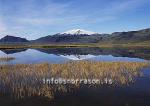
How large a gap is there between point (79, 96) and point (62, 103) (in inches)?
84.9

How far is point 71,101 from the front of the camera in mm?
18609

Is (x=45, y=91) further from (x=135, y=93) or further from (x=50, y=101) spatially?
(x=135, y=93)

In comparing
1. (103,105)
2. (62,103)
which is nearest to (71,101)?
(62,103)

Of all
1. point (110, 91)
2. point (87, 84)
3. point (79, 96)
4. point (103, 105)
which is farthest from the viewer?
point (87, 84)

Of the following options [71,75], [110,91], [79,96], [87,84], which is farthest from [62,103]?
[71,75]

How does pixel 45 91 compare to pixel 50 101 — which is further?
pixel 45 91

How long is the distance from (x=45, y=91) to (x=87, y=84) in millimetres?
4841

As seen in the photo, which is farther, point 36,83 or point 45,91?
point 36,83

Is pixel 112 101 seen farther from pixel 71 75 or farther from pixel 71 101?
pixel 71 75

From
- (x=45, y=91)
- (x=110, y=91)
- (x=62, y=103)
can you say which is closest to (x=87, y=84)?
(x=110, y=91)

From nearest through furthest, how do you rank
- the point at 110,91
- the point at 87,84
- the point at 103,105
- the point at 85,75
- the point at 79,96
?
the point at 103,105, the point at 79,96, the point at 110,91, the point at 87,84, the point at 85,75

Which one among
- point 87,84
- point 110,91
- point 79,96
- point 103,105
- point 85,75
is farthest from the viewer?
point 85,75

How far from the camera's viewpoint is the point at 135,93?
20734 millimetres

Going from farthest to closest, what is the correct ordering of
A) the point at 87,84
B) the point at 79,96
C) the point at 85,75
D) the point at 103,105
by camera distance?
1. the point at 85,75
2. the point at 87,84
3. the point at 79,96
4. the point at 103,105
